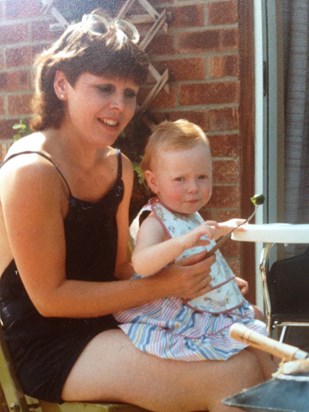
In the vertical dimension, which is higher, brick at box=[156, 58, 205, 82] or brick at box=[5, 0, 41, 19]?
brick at box=[5, 0, 41, 19]

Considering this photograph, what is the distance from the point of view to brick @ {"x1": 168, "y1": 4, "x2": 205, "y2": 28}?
3.17m

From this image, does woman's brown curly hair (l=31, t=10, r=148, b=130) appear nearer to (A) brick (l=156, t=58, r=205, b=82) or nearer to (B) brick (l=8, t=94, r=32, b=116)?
(A) brick (l=156, t=58, r=205, b=82)

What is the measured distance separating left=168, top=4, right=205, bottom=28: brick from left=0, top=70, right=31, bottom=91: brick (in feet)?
2.09

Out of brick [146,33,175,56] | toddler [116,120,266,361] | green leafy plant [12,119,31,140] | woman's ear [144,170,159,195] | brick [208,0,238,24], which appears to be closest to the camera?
toddler [116,120,266,361]

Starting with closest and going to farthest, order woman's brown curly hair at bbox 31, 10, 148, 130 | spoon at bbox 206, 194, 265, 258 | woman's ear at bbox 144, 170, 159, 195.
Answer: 1. spoon at bbox 206, 194, 265, 258
2. woman's brown curly hair at bbox 31, 10, 148, 130
3. woman's ear at bbox 144, 170, 159, 195

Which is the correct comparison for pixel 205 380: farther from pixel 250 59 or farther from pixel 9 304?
pixel 250 59

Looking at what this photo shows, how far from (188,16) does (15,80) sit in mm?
765

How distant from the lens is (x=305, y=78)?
3.51m

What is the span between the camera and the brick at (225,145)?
3.17m

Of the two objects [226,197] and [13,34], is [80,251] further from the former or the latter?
[13,34]

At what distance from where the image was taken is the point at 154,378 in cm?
162

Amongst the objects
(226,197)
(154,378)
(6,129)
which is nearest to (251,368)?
(154,378)

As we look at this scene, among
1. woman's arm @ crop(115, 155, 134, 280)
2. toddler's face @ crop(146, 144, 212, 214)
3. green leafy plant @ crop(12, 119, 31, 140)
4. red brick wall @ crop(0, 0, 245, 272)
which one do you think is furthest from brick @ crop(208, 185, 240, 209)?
toddler's face @ crop(146, 144, 212, 214)

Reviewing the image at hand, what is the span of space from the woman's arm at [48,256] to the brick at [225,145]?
1.49 m
